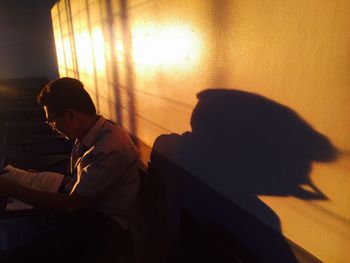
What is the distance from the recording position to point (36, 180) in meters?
1.75

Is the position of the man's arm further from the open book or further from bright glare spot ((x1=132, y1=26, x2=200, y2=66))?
bright glare spot ((x1=132, y1=26, x2=200, y2=66))

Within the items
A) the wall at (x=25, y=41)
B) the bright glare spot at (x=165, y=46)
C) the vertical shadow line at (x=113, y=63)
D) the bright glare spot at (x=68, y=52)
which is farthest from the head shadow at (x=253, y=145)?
the wall at (x=25, y=41)

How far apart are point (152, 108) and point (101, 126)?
455mm

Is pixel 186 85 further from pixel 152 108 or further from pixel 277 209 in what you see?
pixel 277 209

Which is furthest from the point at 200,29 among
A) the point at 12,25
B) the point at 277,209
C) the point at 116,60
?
the point at 12,25

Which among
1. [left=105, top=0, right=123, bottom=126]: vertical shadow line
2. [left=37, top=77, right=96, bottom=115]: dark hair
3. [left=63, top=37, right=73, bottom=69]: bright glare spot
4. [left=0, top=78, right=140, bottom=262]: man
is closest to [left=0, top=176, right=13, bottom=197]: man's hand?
→ [left=0, top=78, right=140, bottom=262]: man

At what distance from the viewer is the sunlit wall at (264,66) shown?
0.83 meters

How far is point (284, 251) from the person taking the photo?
3.46 ft

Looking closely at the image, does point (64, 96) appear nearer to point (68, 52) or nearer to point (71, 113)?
point (71, 113)

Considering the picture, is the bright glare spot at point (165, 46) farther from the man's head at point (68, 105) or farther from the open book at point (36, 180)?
the open book at point (36, 180)

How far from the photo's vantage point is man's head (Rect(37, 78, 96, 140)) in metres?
1.51

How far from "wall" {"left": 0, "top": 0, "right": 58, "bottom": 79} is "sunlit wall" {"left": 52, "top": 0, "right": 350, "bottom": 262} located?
17.7 ft

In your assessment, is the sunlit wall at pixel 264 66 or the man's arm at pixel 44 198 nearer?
the sunlit wall at pixel 264 66

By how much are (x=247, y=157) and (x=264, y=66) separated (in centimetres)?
36
